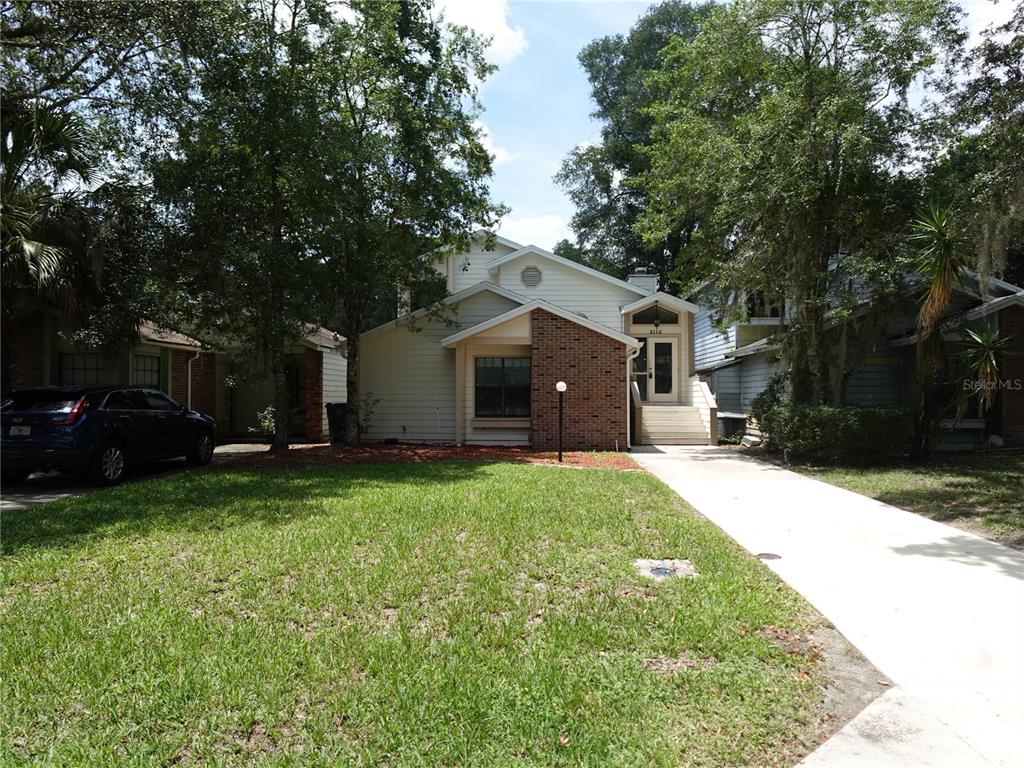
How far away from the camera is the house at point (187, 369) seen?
15.0m

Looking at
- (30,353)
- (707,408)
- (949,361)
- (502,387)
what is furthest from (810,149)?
(30,353)

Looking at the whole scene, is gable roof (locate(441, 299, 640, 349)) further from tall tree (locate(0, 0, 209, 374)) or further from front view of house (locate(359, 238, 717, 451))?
tall tree (locate(0, 0, 209, 374))

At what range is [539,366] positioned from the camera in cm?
1576

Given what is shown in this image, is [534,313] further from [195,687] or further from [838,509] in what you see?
[195,687]

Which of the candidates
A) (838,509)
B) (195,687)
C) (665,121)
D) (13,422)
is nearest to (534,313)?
(665,121)

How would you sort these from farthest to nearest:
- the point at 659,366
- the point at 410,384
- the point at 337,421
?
the point at 659,366 → the point at 410,384 → the point at 337,421

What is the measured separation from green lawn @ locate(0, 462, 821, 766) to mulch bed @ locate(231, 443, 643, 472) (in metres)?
5.69

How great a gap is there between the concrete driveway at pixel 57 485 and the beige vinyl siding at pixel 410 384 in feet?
14.1

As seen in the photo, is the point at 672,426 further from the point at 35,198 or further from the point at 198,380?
the point at 35,198

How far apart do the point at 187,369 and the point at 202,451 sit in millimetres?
5815

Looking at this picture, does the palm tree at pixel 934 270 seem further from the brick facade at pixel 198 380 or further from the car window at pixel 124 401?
the brick facade at pixel 198 380

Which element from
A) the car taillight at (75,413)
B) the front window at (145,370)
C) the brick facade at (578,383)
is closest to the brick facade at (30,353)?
the front window at (145,370)

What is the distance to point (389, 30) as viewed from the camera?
46.3 feet

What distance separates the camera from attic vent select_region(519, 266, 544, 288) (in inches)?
874
